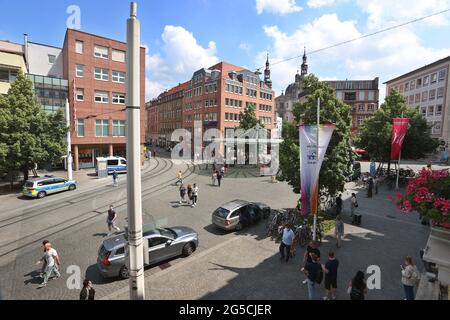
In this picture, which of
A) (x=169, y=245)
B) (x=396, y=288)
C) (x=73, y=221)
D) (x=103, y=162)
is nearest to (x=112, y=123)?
(x=103, y=162)

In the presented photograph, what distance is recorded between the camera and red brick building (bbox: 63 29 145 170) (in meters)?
32.4

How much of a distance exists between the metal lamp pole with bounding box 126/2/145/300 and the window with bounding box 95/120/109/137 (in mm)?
33481

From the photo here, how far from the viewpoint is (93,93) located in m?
33.8

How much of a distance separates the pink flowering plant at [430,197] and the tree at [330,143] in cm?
656

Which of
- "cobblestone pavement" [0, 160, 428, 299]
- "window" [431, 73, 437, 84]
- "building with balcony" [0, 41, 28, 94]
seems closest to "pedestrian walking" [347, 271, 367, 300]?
"cobblestone pavement" [0, 160, 428, 299]

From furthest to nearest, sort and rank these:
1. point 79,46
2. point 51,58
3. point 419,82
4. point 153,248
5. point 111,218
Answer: point 419,82 < point 51,58 < point 79,46 < point 111,218 < point 153,248

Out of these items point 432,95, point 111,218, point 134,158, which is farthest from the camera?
point 432,95

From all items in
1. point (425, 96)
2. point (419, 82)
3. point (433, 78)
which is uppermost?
point (419, 82)

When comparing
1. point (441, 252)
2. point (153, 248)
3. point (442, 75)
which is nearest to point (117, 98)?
point (153, 248)

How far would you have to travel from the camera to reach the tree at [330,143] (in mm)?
13463

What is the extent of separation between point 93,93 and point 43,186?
16690 millimetres

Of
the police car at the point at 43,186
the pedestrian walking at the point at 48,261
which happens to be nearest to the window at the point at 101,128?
the police car at the point at 43,186

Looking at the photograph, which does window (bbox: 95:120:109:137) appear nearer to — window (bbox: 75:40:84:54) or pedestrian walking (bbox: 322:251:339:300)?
window (bbox: 75:40:84:54)

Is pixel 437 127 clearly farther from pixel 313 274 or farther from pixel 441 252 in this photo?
pixel 313 274
